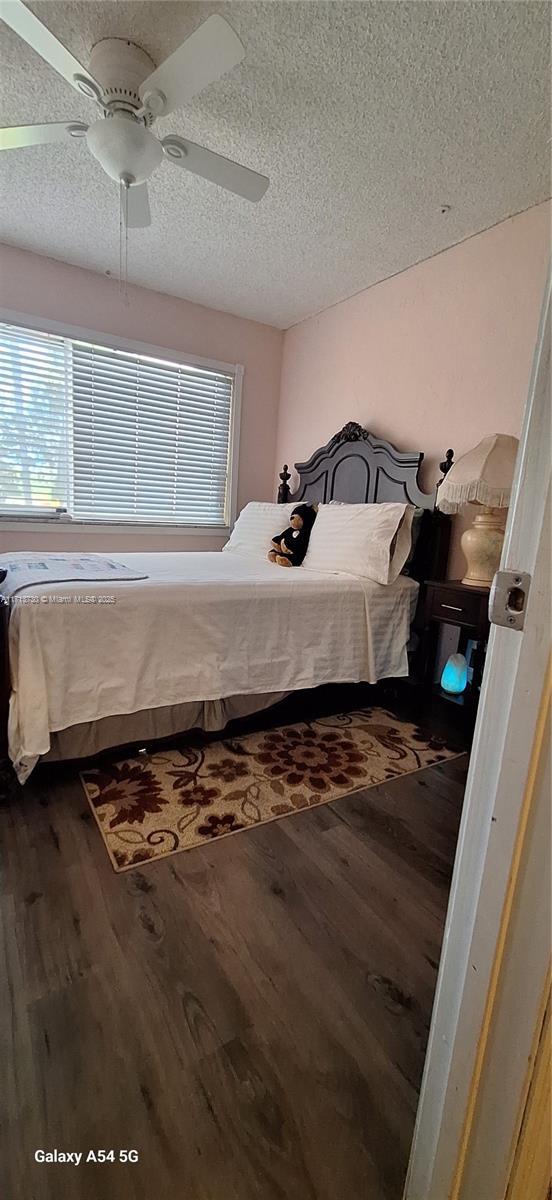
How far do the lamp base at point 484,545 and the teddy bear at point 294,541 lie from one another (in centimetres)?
96

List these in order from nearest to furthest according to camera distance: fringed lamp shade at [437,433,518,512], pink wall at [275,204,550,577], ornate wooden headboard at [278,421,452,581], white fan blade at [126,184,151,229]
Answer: white fan blade at [126,184,151,229], fringed lamp shade at [437,433,518,512], pink wall at [275,204,550,577], ornate wooden headboard at [278,421,452,581]

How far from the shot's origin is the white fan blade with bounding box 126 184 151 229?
1892mm

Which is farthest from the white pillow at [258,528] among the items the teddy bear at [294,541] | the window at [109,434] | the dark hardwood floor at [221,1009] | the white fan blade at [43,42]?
the white fan blade at [43,42]

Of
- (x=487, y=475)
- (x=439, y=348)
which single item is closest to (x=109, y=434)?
(x=439, y=348)

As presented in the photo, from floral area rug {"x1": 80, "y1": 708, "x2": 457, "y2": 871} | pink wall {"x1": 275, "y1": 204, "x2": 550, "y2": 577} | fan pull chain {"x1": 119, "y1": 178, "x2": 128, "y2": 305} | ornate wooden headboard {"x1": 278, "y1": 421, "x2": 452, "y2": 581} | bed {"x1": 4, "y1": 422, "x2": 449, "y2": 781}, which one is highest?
fan pull chain {"x1": 119, "y1": 178, "x2": 128, "y2": 305}

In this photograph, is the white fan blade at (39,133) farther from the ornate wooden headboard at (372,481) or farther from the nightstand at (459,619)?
the nightstand at (459,619)

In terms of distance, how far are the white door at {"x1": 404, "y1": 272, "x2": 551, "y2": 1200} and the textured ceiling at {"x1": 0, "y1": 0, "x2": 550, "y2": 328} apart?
1772mm

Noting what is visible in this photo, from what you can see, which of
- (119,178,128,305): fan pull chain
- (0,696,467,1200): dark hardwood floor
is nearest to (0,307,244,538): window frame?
(119,178,128,305): fan pull chain

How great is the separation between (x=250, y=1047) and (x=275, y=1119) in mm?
122

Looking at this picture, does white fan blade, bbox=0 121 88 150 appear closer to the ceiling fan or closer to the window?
the ceiling fan

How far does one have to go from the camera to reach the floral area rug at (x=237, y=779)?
5.13 feet

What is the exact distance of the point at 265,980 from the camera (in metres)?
1.08

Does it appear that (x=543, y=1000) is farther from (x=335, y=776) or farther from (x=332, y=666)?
(x=332, y=666)

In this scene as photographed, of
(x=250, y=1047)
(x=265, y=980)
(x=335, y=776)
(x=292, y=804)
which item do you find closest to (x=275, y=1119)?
(x=250, y=1047)
